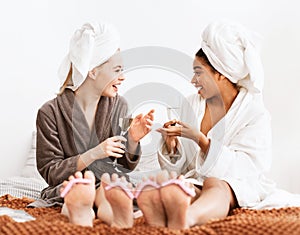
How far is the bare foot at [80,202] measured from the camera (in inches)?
59.4

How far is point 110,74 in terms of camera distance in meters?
2.16

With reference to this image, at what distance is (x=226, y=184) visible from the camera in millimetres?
1930

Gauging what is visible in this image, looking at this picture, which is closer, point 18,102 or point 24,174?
point 24,174

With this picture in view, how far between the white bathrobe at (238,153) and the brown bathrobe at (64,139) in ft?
0.70

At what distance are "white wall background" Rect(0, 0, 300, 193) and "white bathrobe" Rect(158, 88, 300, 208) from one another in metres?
0.87

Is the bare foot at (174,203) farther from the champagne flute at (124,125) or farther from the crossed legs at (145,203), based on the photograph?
the champagne flute at (124,125)

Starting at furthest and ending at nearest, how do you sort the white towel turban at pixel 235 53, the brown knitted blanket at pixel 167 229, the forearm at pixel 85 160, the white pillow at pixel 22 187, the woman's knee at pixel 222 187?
the white pillow at pixel 22 187 → the white towel turban at pixel 235 53 → the forearm at pixel 85 160 → the woman's knee at pixel 222 187 → the brown knitted blanket at pixel 167 229

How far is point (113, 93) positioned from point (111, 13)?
108 cm

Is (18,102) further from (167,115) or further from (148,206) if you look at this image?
(148,206)

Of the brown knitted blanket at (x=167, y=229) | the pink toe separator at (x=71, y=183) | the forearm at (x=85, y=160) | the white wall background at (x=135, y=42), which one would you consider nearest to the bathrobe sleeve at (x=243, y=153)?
the forearm at (x=85, y=160)

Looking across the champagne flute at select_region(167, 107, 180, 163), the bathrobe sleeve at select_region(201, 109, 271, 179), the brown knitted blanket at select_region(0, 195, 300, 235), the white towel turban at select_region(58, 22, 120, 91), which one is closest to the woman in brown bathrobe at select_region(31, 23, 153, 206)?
the white towel turban at select_region(58, 22, 120, 91)

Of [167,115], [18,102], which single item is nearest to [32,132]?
[18,102]

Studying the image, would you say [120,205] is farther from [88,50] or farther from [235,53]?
[235,53]

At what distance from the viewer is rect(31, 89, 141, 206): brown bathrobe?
2055 mm
